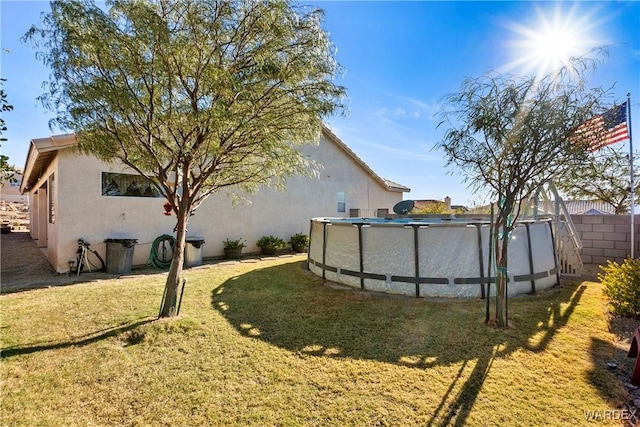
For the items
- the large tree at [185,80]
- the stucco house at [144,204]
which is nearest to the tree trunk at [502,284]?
the large tree at [185,80]

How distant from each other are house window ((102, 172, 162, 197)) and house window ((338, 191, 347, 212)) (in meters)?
7.88

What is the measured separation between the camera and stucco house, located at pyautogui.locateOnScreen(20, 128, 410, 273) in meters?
7.46

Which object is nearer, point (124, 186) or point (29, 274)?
point (29, 274)

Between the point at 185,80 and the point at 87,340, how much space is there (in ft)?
11.9

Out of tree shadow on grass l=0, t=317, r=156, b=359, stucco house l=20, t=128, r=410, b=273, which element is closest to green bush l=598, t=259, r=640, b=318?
stucco house l=20, t=128, r=410, b=273

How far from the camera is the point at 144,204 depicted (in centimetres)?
868

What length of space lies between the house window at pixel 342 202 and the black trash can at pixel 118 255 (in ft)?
29.0

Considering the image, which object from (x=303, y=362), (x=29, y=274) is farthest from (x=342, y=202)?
(x=303, y=362)

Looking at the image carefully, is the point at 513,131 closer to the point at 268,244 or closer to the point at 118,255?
the point at 268,244

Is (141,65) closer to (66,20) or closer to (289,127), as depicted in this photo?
(66,20)

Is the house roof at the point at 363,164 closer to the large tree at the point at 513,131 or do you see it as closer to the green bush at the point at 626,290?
the large tree at the point at 513,131

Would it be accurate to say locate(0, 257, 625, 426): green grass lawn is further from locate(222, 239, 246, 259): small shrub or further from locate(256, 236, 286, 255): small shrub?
locate(256, 236, 286, 255): small shrub

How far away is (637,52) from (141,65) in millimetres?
8455

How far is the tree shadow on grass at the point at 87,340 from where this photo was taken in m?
3.49
